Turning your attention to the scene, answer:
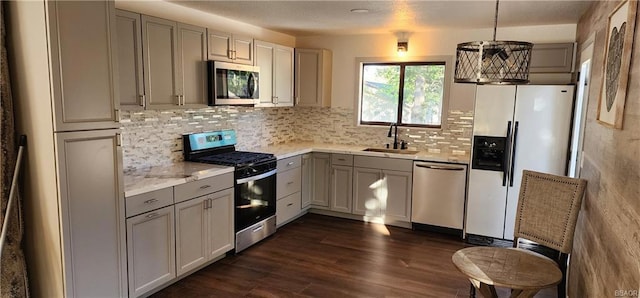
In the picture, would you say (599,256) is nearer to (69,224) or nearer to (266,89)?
(69,224)

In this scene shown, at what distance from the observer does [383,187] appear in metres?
4.71

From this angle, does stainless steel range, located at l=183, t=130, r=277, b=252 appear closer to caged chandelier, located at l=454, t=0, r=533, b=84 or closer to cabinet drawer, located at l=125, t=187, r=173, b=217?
cabinet drawer, located at l=125, t=187, r=173, b=217

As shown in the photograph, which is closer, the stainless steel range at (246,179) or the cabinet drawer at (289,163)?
the stainless steel range at (246,179)

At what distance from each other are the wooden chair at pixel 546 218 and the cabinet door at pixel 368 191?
6.66 ft

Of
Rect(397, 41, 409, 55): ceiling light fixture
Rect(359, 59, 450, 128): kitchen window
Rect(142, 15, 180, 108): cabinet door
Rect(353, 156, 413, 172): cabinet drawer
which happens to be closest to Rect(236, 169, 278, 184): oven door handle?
Rect(142, 15, 180, 108): cabinet door

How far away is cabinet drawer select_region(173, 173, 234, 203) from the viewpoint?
10.1 ft

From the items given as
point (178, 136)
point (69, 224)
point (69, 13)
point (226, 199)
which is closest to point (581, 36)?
point (226, 199)

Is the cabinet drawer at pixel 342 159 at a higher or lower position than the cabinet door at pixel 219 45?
lower

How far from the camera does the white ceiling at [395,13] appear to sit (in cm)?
338

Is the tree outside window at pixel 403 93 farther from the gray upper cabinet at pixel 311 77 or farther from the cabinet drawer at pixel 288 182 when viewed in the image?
the cabinet drawer at pixel 288 182

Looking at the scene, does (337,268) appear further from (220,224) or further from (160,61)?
(160,61)

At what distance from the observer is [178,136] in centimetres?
380

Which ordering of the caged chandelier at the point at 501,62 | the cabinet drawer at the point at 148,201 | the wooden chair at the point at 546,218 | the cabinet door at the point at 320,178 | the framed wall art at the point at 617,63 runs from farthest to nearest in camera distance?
the cabinet door at the point at 320,178 < the cabinet drawer at the point at 148,201 < the wooden chair at the point at 546,218 < the caged chandelier at the point at 501,62 < the framed wall art at the point at 617,63

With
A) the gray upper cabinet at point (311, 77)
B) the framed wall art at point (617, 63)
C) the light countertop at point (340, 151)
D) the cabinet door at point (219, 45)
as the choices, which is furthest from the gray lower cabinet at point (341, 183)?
the framed wall art at point (617, 63)
